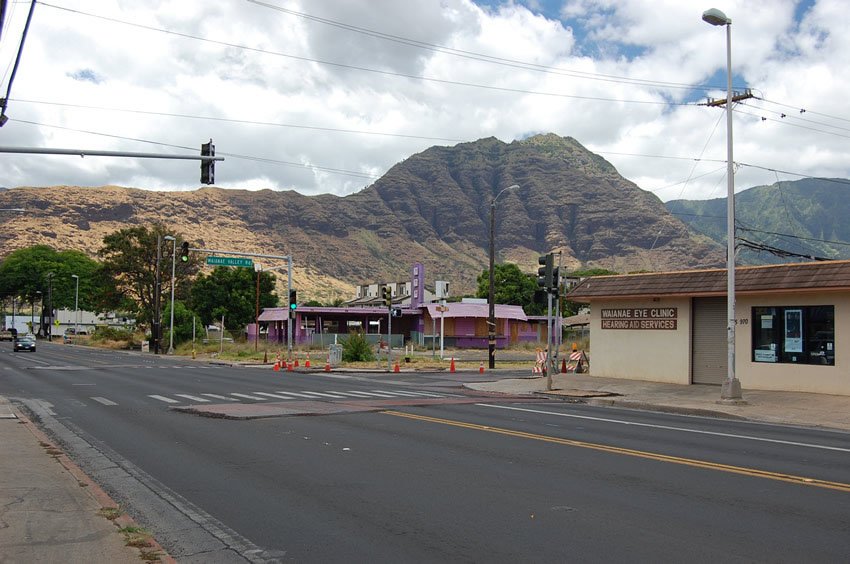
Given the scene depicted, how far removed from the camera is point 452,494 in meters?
8.88

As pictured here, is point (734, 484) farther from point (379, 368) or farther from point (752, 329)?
point (379, 368)

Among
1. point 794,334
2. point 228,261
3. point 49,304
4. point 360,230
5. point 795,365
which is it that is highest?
point 360,230

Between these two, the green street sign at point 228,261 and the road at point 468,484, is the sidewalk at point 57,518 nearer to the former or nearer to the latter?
the road at point 468,484

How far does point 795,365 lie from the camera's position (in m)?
22.2

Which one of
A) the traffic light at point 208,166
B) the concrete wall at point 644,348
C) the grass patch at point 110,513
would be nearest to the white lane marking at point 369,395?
the traffic light at point 208,166

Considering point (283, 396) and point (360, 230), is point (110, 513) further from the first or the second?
point (360, 230)

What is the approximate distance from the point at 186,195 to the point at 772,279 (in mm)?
156690

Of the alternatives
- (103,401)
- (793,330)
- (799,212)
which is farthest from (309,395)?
(799,212)

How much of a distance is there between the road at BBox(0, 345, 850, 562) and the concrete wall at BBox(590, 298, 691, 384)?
26.6 ft

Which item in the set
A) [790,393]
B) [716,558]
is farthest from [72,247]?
[716,558]

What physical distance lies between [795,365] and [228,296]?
69847mm

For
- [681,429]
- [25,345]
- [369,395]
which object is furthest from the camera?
[25,345]

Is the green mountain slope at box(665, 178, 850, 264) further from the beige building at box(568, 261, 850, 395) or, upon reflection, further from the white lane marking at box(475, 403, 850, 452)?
the white lane marking at box(475, 403, 850, 452)

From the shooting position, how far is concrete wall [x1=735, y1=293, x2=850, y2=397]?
21016 millimetres
